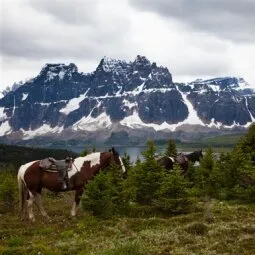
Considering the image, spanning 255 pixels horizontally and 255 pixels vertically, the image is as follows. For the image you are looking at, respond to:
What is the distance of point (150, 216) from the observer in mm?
27094

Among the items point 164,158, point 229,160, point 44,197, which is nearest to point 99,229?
point 164,158

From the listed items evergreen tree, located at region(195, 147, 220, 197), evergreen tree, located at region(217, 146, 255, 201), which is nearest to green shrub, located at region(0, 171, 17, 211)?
evergreen tree, located at region(195, 147, 220, 197)

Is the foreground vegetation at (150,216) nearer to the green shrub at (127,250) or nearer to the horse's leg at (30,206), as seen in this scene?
the green shrub at (127,250)

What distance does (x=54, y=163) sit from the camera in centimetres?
2784

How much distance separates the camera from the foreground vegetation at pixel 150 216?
63.6ft

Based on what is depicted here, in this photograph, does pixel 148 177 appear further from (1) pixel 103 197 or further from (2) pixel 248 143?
(2) pixel 248 143

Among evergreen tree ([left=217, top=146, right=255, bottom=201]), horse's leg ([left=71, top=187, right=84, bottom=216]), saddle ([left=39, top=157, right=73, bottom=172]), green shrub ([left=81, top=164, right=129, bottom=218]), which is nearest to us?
green shrub ([left=81, top=164, right=129, bottom=218])

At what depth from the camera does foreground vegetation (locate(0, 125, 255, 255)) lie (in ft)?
63.6

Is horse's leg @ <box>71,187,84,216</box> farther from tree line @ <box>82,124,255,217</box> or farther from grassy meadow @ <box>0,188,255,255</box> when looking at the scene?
grassy meadow @ <box>0,188,255,255</box>

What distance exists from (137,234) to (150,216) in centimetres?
527

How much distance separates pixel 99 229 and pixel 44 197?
735 inches

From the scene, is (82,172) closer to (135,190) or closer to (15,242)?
(135,190)

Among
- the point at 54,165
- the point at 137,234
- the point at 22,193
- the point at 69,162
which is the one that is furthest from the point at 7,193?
the point at 137,234

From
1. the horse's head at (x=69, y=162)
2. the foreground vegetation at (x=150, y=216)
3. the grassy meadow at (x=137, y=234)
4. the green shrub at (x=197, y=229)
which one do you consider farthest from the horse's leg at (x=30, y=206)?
the green shrub at (x=197, y=229)
